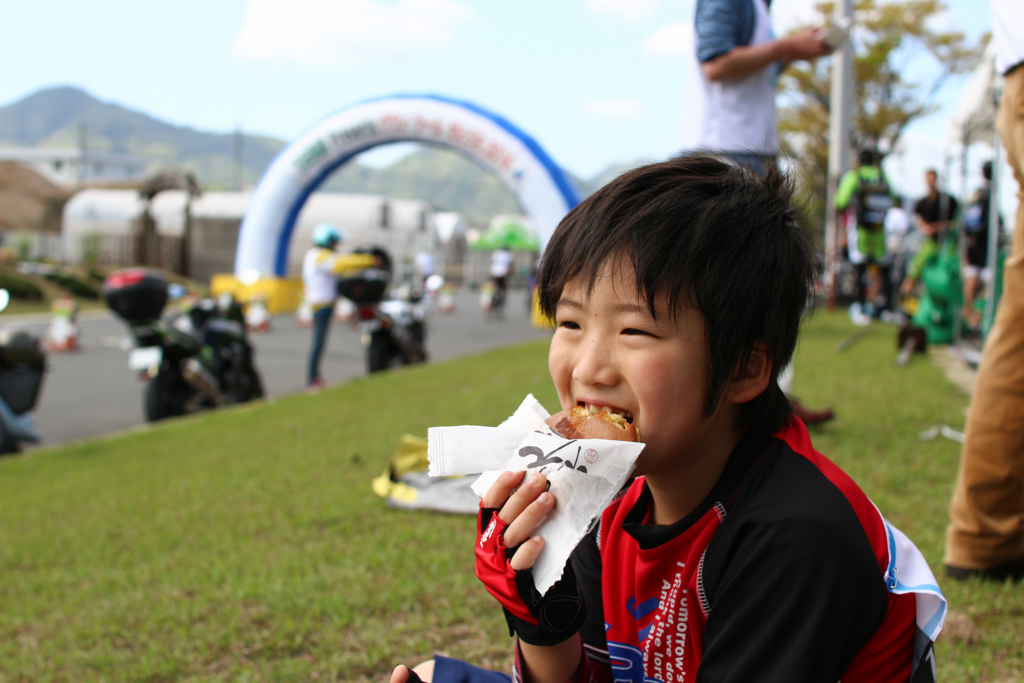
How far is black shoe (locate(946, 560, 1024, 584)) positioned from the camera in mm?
2172

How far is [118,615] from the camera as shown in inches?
95.0

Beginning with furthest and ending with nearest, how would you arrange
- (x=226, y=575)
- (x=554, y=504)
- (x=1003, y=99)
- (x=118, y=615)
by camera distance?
1. (x=226, y=575)
2. (x=118, y=615)
3. (x=1003, y=99)
4. (x=554, y=504)

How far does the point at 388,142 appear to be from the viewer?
14898 millimetres

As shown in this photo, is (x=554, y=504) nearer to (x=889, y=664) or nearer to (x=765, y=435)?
(x=765, y=435)

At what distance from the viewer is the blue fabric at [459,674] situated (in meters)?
1.27

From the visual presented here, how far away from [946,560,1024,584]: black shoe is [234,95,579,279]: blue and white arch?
10014 millimetres

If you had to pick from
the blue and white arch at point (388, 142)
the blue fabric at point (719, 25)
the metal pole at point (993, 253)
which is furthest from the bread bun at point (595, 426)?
the blue and white arch at point (388, 142)

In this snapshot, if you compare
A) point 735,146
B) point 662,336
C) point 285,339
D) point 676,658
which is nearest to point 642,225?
point 662,336

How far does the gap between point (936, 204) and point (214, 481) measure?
27.3ft

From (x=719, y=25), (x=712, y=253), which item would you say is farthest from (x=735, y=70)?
(x=712, y=253)

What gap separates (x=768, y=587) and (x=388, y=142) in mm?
14721

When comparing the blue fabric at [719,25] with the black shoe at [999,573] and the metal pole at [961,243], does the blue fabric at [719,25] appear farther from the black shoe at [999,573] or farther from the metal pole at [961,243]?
the metal pole at [961,243]

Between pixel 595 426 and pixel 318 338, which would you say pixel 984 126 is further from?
pixel 595 426

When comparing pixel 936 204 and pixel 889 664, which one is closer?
pixel 889 664
